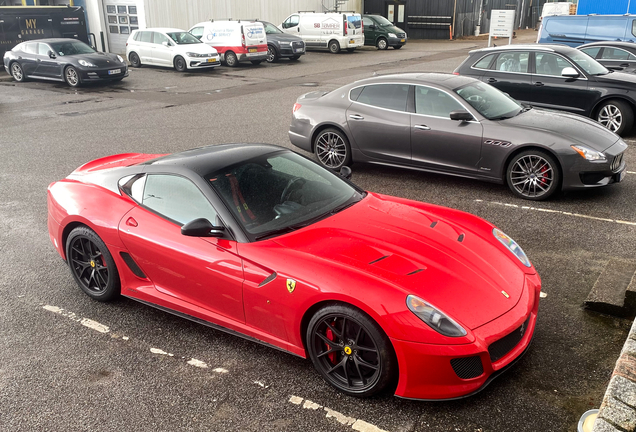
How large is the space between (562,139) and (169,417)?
18.8 feet

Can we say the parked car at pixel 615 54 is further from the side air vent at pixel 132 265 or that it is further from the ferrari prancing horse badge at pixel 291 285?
the side air vent at pixel 132 265

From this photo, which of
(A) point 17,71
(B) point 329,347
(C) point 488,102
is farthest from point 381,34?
(B) point 329,347

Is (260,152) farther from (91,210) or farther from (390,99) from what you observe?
(390,99)

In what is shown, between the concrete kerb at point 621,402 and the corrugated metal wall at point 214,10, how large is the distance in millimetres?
27993

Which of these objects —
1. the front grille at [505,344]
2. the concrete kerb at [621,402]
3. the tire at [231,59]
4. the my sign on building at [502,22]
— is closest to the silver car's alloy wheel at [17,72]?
the tire at [231,59]

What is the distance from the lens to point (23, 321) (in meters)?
4.66

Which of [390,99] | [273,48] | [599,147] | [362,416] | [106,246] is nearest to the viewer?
[362,416]

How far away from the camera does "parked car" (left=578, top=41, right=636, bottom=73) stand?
42.4 feet

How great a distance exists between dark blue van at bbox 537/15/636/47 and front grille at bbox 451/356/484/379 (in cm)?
1589

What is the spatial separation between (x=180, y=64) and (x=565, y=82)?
53.2ft

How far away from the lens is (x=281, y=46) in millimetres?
25469

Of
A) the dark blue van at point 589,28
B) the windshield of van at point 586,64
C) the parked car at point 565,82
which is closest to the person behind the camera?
the parked car at point 565,82

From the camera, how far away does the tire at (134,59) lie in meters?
24.1

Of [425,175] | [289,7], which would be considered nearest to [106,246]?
[425,175]
